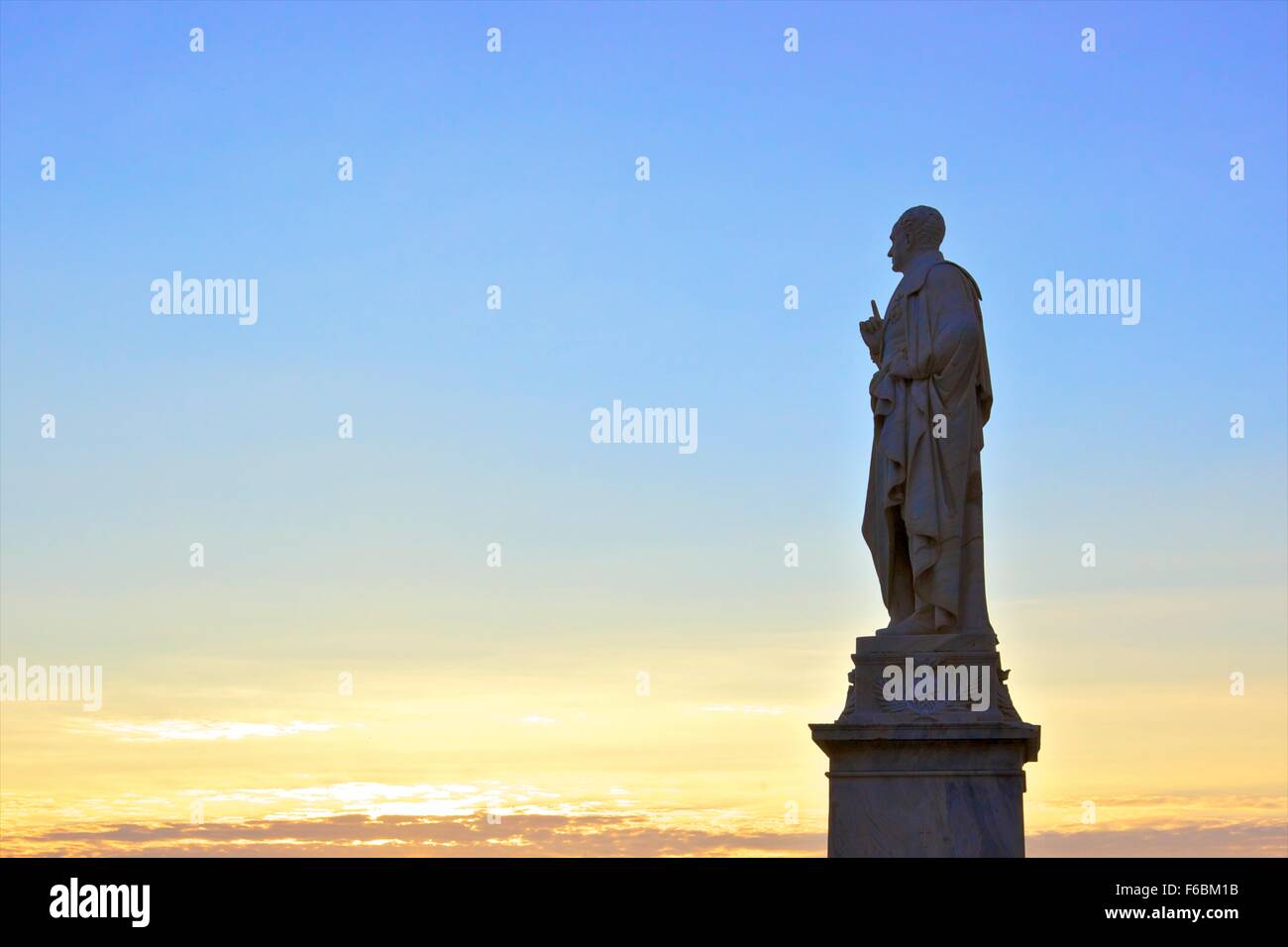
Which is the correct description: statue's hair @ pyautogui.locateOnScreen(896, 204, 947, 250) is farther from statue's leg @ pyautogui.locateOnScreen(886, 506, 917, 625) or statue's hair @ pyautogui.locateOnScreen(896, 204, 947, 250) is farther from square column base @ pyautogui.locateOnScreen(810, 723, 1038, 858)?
square column base @ pyautogui.locateOnScreen(810, 723, 1038, 858)

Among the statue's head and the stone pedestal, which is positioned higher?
the statue's head

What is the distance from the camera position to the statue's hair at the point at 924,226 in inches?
853

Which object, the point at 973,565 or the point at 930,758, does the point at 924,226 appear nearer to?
the point at 973,565

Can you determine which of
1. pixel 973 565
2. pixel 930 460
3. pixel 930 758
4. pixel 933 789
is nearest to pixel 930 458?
pixel 930 460

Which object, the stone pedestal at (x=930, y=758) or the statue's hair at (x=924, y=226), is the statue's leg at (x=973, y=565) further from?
the statue's hair at (x=924, y=226)

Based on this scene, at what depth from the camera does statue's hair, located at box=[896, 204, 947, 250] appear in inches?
853

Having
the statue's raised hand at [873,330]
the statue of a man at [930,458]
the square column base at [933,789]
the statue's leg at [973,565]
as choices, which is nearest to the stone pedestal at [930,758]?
the square column base at [933,789]

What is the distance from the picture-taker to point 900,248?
2181 cm

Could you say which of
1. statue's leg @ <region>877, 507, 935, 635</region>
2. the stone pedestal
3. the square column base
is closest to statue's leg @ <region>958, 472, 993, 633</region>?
the stone pedestal

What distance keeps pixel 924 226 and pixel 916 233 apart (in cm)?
12

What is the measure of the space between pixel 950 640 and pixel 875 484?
1936 mm

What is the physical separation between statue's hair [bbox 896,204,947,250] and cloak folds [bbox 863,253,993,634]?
16.7 inches
